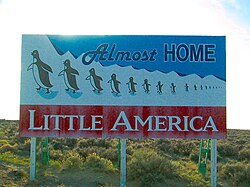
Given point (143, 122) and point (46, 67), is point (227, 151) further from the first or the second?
point (46, 67)

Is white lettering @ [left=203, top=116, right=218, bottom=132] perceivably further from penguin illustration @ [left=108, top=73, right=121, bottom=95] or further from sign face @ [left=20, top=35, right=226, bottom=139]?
penguin illustration @ [left=108, top=73, right=121, bottom=95]

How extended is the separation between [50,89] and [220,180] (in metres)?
7.05

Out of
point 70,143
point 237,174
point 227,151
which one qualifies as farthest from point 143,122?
point 227,151

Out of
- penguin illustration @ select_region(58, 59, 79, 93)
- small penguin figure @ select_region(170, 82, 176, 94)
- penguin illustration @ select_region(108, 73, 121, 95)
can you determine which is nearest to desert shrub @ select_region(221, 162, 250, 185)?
small penguin figure @ select_region(170, 82, 176, 94)

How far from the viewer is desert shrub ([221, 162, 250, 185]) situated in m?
15.9

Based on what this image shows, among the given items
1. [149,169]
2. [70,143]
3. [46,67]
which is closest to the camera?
[46,67]

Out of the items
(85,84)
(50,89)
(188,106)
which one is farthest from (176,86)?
(50,89)

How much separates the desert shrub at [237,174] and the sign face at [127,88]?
114 inches

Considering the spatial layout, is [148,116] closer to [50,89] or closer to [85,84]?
[85,84]

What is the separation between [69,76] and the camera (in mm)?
14055

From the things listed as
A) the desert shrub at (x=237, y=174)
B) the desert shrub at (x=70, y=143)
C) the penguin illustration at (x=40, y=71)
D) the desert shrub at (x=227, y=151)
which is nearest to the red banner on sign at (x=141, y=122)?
the penguin illustration at (x=40, y=71)

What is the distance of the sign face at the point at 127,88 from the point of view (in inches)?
548

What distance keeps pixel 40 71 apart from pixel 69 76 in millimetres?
913

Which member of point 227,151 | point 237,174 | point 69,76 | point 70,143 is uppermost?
point 69,76
